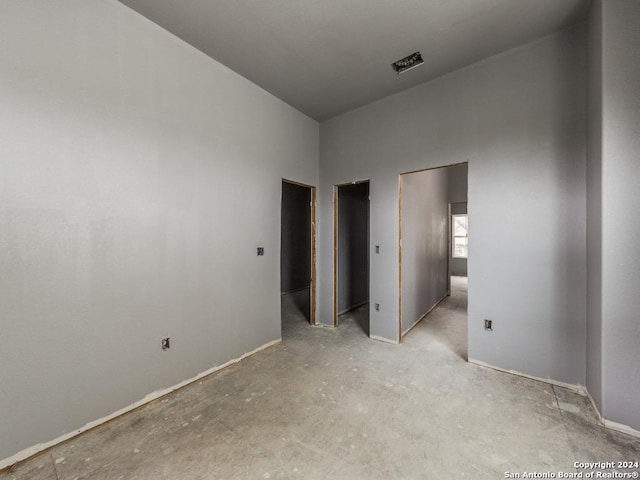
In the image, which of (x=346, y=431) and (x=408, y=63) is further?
(x=408, y=63)

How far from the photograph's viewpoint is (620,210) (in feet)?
5.78

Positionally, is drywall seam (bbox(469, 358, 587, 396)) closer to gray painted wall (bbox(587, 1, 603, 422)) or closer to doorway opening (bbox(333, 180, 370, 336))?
gray painted wall (bbox(587, 1, 603, 422))

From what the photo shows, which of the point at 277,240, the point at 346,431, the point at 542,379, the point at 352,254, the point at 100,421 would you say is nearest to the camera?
the point at 346,431

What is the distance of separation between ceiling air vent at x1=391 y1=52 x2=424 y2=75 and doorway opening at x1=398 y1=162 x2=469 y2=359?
1.13 m

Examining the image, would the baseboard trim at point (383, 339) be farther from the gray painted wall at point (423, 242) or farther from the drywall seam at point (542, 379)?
the drywall seam at point (542, 379)

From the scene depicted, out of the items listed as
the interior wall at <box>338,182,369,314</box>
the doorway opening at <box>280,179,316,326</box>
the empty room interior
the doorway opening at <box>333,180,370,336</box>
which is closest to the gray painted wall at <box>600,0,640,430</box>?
the empty room interior

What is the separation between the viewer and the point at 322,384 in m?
2.34

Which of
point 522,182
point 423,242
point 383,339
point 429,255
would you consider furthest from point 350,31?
point 429,255

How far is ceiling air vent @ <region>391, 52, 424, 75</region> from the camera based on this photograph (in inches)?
101

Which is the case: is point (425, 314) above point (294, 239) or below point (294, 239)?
below

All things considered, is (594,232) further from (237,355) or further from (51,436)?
(51,436)

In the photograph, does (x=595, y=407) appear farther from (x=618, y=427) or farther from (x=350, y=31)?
(x=350, y=31)

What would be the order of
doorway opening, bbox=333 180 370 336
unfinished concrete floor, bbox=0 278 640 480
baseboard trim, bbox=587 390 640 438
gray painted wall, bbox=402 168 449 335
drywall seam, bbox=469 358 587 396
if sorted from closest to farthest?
unfinished concrete floor, bbox=0 278 640 480 < baseboard trim, bbox=587 390 640 438 < drywall seam, bbox=469 358 587 396 < gray painted wall, bbox=402 168 449 335 < doorway opening, bbox=333 180 370 336

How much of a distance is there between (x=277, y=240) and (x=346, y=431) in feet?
7.07
